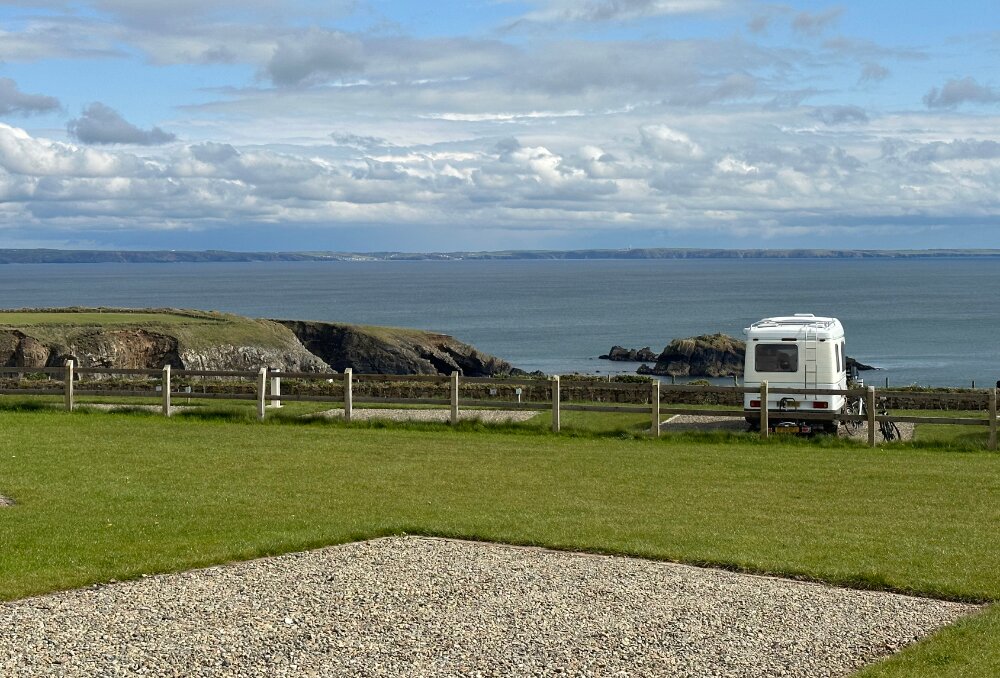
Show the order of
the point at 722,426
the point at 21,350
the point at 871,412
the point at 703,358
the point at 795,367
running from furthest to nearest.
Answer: the point at 703,358
the point at 21,350
the point at 722,426
the point at 795,367
the point at 871,412

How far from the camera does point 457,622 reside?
8.88 metres

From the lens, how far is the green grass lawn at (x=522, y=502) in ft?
35.6

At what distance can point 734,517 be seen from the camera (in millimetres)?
13727

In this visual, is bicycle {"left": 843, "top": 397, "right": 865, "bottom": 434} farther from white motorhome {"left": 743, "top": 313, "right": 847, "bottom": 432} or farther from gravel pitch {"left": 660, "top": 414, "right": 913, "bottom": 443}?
white motorhome {"left": 743, "top": 313, "right": 847, "bottom": 432}

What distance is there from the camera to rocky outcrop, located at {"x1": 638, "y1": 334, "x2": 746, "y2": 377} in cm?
7312

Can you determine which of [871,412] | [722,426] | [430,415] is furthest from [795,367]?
[430,415]

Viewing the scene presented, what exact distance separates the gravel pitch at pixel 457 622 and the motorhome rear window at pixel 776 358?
13859mm

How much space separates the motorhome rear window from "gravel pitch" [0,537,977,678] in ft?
45.5

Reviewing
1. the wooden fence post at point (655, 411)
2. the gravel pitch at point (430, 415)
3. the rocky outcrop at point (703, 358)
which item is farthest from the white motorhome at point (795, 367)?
the rocky outcrop at point (703, 358)

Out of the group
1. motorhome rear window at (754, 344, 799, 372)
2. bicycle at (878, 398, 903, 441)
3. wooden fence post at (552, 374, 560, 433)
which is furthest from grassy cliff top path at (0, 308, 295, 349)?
bicycle at (878, 398, 903, 441)

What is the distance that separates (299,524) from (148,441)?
850cm

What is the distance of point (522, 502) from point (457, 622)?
5.85 meters

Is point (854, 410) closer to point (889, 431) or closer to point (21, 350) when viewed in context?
point (889, 431)

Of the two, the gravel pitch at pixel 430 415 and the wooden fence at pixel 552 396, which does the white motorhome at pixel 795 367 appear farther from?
the gravel pitch at pixel 430 415
